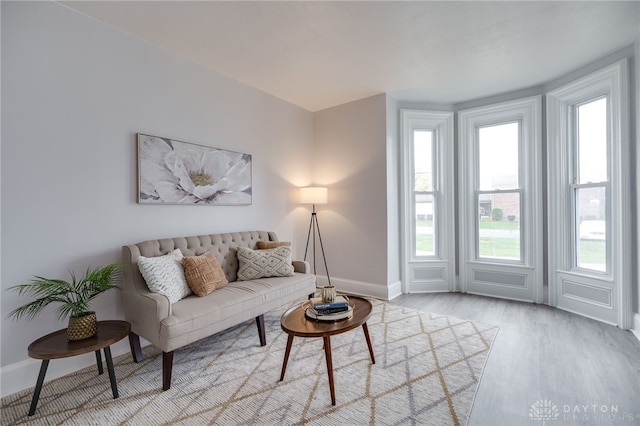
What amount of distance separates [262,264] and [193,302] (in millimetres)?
925

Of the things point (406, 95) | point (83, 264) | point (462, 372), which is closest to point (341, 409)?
point (462, 372)

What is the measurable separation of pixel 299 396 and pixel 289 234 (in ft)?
8.59

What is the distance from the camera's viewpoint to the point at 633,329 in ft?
9.35

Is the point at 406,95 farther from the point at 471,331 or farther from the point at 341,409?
the point at 341,409

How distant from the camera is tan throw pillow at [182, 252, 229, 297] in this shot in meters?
2.53

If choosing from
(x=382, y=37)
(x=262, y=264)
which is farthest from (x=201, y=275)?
(x=382, y=37)

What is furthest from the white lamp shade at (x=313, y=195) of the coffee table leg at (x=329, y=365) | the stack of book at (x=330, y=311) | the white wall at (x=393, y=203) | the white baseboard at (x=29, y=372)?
the white baseboard at (x=29, y=372)

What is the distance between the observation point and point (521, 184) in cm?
400

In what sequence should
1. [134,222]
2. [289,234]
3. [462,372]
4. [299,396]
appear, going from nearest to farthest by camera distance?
1. [299,396]
2. [462,372]
3. [134,222]
4. [289,234]

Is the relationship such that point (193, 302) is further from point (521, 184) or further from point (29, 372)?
point (521, 184)

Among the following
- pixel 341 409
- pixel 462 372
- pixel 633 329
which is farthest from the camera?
pixel 633 329

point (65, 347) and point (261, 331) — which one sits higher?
point (65, 347)

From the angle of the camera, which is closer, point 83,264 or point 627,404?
point 627,404

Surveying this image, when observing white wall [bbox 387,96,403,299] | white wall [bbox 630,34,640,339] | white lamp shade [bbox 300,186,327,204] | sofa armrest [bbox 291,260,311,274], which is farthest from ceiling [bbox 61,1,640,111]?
sofa armrest [bbox 291,260,311,274]
